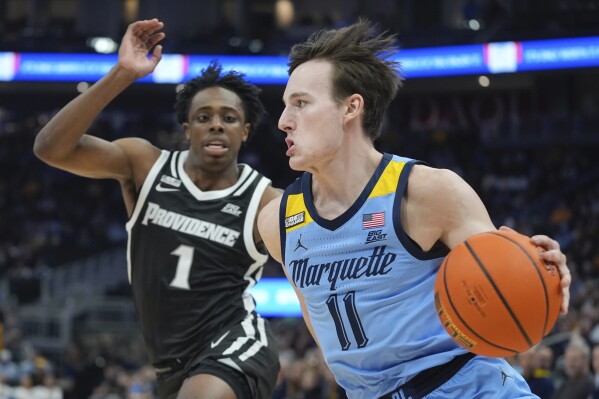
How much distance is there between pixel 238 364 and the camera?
4402mm

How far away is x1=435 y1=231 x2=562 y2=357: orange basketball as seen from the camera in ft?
9.07

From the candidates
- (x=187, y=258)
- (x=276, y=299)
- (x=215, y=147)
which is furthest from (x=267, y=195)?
(x=276, y=299)

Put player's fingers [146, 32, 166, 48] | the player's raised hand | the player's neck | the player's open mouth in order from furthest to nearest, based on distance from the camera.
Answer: the player's open mouth, player's fingers [146, 32, 166, 48], the player's raised hand, the player's neck

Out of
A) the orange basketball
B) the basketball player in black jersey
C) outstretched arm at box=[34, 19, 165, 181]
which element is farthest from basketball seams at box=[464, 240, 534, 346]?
outstretched arm at box=[34, 19, 165, 181]

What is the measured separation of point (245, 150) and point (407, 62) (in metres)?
4.71

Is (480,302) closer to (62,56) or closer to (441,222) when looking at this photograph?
(441,222)

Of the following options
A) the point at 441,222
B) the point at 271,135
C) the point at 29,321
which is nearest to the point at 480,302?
the point at 441,222

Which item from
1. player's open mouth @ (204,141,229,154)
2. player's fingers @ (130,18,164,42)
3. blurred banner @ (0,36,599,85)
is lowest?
player's open mouth @ (204,141,229,154)

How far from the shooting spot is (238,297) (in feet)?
15.6

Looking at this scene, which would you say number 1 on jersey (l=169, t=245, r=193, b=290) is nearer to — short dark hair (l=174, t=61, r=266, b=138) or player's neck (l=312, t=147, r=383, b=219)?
short dark hair (l=174, t=61, r=266, b=138)

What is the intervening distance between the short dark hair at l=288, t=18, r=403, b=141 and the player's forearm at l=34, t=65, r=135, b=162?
1.10 metres

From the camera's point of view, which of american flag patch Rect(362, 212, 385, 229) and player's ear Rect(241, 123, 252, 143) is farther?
player's ear Rect(241, 123, 252, 143)

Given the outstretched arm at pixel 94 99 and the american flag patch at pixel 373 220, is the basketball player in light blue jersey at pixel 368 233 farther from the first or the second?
the outstretched arm at pixel 94 99

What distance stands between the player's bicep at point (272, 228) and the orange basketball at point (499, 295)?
94 centimetres
